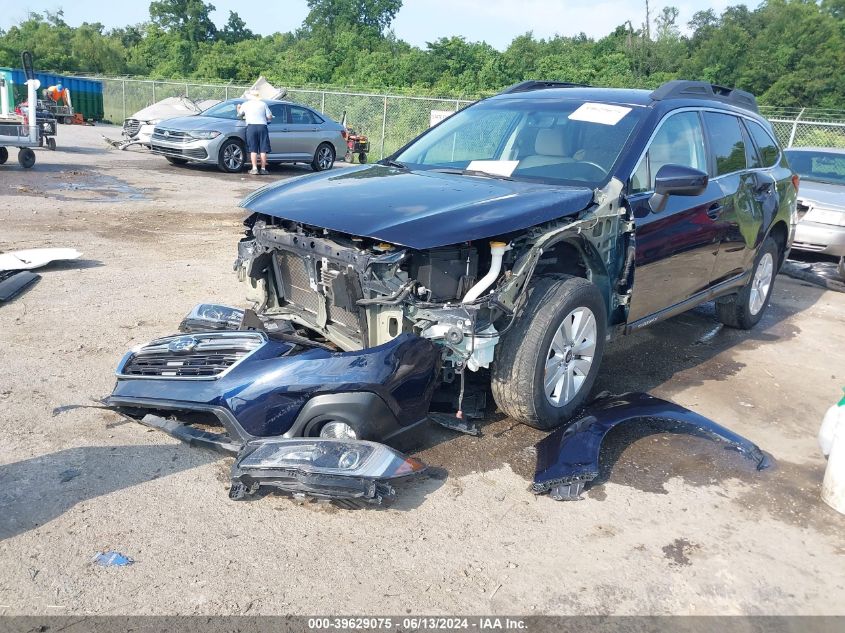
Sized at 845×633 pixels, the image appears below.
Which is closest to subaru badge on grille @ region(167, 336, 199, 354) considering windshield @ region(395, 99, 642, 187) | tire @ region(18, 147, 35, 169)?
windshield @ region(395, 99, 642, 187)

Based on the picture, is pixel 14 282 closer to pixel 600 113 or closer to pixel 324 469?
pixel 324 469

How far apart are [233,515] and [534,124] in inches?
129

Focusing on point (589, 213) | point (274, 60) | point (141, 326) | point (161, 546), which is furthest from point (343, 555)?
point (274, 60)

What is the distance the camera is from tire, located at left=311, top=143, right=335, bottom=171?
58.3 ft

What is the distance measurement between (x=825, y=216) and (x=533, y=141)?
6274mm

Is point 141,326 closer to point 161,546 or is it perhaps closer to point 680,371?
point 161,546

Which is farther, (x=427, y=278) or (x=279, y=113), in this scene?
(x=279, y=113)

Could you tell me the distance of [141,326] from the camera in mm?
5461

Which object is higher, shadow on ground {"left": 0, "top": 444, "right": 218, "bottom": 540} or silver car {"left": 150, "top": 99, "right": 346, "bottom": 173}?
silver car {"left": 150, "top": 99, "right": 346, "bottom": 173}

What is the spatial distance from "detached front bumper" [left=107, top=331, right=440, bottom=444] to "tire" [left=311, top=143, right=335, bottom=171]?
14.7 metres

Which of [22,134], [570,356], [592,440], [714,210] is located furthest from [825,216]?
[22,134]

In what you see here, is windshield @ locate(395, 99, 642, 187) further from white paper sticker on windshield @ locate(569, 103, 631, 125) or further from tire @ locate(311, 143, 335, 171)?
tire @ locate(311, 143, 335, 171)

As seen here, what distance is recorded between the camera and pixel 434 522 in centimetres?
321

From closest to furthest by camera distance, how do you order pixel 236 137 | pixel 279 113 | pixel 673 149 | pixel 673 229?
1. pixel 673 229
2. pixel 673 149
3. pixel 236 137
4. pixel 279 113
